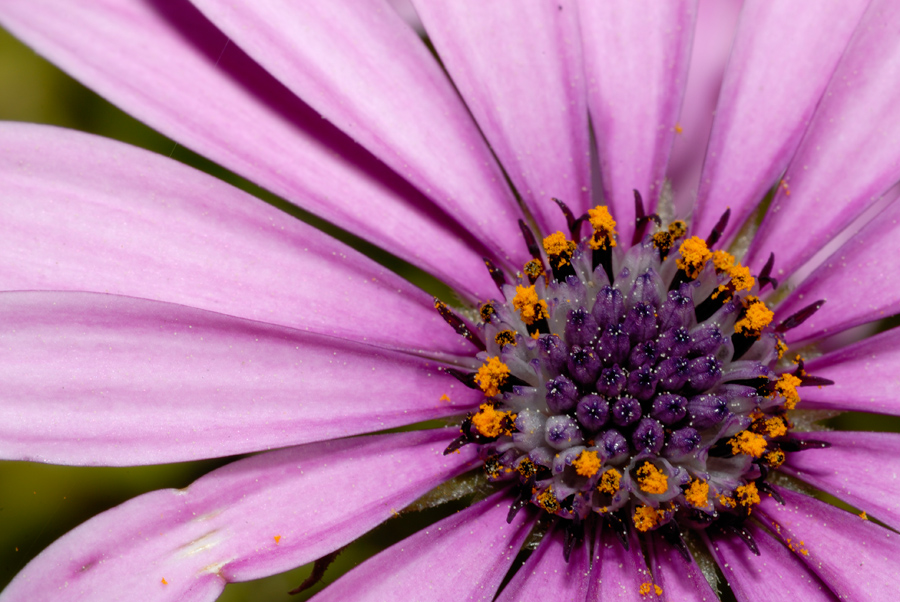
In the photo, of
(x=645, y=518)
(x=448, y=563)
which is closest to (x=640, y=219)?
(x=645, y=518)

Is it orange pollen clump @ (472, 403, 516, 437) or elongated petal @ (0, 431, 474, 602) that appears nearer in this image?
elongated petal @ (0, 431, 474, 602)

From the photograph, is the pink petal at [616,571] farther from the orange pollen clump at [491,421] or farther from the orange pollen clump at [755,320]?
the orange pollen clump at [755,320]

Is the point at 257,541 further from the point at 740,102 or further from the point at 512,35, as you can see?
the point at 740,102

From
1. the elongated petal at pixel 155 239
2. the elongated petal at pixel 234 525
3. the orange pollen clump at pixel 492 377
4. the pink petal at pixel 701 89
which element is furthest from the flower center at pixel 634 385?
the pink petal at pixel 701 89

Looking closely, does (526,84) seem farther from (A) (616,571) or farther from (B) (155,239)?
(A) (616,571)

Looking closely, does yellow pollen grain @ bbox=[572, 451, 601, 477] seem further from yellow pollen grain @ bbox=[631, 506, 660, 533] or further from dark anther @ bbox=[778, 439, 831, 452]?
dark anther @ bbox=[778, 439, 831, 452]

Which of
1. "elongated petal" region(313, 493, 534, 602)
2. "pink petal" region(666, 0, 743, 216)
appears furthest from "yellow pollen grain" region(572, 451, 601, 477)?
"pink petal" region(666, 0, 743, 216)
